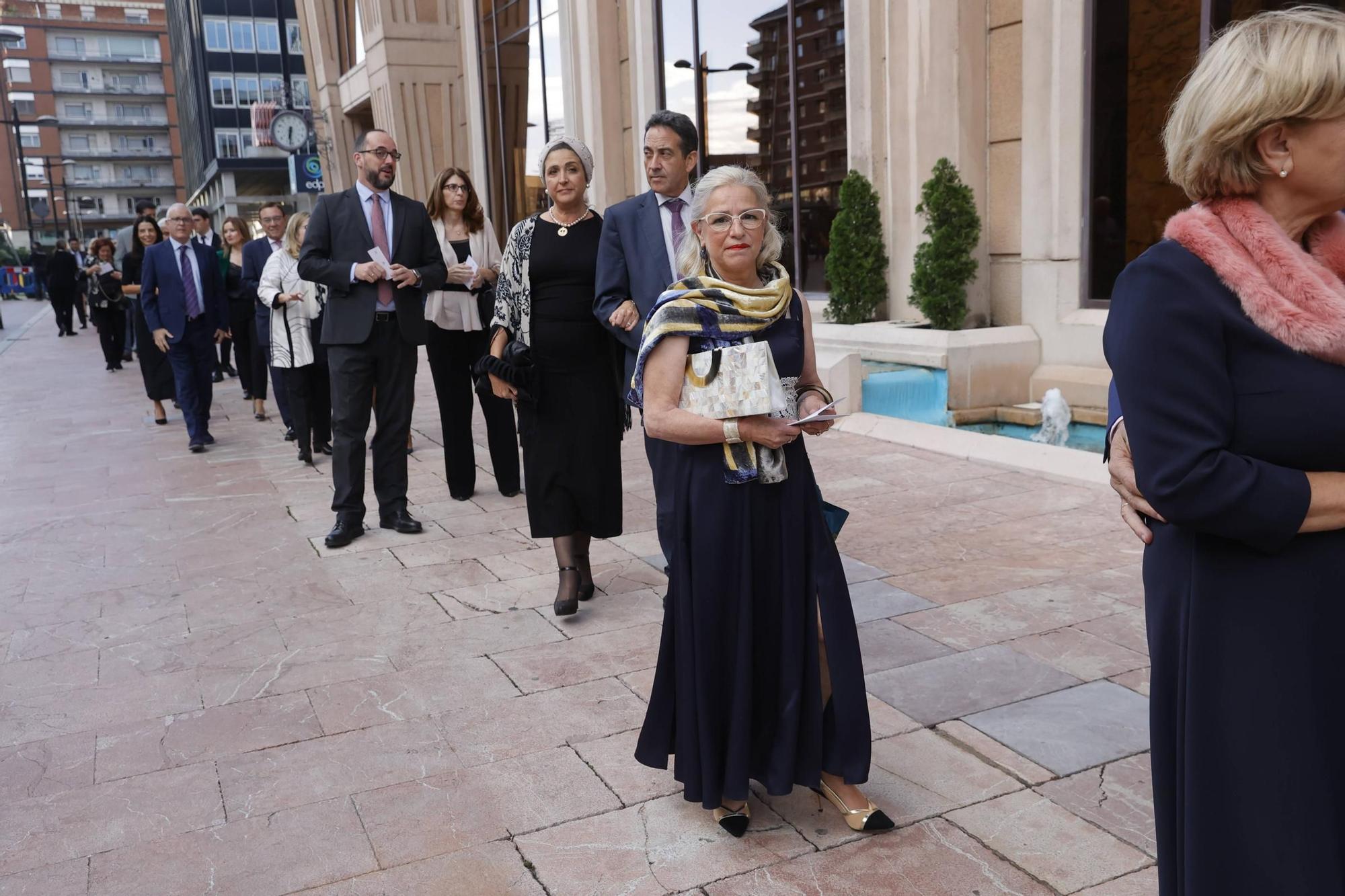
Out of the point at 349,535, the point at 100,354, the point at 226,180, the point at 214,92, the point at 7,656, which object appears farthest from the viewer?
the point at 214,92

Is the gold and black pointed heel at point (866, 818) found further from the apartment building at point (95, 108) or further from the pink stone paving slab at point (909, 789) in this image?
the apartment building at point (95, 108)

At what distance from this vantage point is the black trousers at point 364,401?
21.3 feet

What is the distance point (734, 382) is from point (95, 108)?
130 meters

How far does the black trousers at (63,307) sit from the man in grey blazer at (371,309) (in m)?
24.2

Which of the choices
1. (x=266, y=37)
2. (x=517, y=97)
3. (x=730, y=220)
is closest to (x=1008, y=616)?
(x=730, y=220)

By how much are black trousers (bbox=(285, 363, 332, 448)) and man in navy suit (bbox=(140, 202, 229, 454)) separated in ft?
3.57

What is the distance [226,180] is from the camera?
6600 centimetres

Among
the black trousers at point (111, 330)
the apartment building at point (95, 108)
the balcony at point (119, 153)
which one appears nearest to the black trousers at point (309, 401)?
the black trousers at point (111, 330)

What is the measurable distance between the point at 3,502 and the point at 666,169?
6.03 m

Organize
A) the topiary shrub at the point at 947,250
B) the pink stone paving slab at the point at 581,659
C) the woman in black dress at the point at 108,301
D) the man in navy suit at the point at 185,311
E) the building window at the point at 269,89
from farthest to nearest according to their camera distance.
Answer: the building window at the point at 269,89, the woman in black dress at the point at 108,301, the man in navy suit at the point at 185,311, the topiary shrub at the point at 947,250, the pink stone paving slab at the point at 581,659

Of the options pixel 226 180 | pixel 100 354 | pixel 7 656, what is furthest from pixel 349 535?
pixel 226 180

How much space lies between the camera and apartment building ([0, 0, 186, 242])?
11294 centimetres

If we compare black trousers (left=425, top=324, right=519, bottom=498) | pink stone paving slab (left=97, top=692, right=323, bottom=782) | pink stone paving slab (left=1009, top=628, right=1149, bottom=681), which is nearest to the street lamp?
black trousers (left=425, top=324, right=519, bottom=498)

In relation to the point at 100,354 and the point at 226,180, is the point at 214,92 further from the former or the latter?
the point at 100,354
